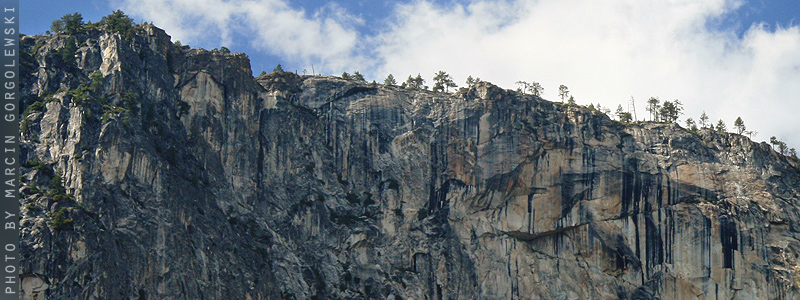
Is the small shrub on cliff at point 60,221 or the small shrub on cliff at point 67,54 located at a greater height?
the small shrub on cliff at point 67,54

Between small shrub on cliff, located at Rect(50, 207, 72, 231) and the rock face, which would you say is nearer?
small shrub on cliff, located at Rect(50, 207, 72, 231)

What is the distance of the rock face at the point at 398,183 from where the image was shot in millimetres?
136125

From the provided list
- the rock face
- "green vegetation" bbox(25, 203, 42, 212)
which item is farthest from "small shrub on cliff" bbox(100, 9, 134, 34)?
"green vegetation" bbox(25, 203, 42, 212)

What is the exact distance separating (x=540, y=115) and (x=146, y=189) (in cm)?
5282

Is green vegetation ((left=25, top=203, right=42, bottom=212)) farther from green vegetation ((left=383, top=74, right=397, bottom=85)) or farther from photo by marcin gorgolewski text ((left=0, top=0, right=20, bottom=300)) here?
green vegetation ((left=383, top=74, right=397, bottom=85))

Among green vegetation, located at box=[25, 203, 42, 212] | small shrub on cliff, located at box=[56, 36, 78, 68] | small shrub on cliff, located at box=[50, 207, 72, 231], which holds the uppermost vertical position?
small shrub on cliff, located at box=[56, 36, 78, 68]

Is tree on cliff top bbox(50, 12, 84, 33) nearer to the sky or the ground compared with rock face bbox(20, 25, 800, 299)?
nearer to the sky

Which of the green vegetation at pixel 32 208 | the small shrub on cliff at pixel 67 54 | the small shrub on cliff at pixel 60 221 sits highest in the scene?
the small shrub on cliff at pixel 67 54

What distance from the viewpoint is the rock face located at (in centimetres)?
13612

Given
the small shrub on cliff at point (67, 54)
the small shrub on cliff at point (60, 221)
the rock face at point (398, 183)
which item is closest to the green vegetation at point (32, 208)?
the small shrub on cliff at point (60, 221)

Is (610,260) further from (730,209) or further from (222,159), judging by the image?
(222,159)

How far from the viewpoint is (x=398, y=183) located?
152 meters

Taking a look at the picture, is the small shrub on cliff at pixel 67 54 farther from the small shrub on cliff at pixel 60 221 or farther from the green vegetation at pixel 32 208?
the small shrub on cliff at pixel 60 221

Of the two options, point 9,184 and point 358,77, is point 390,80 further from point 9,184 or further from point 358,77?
point 9,184
